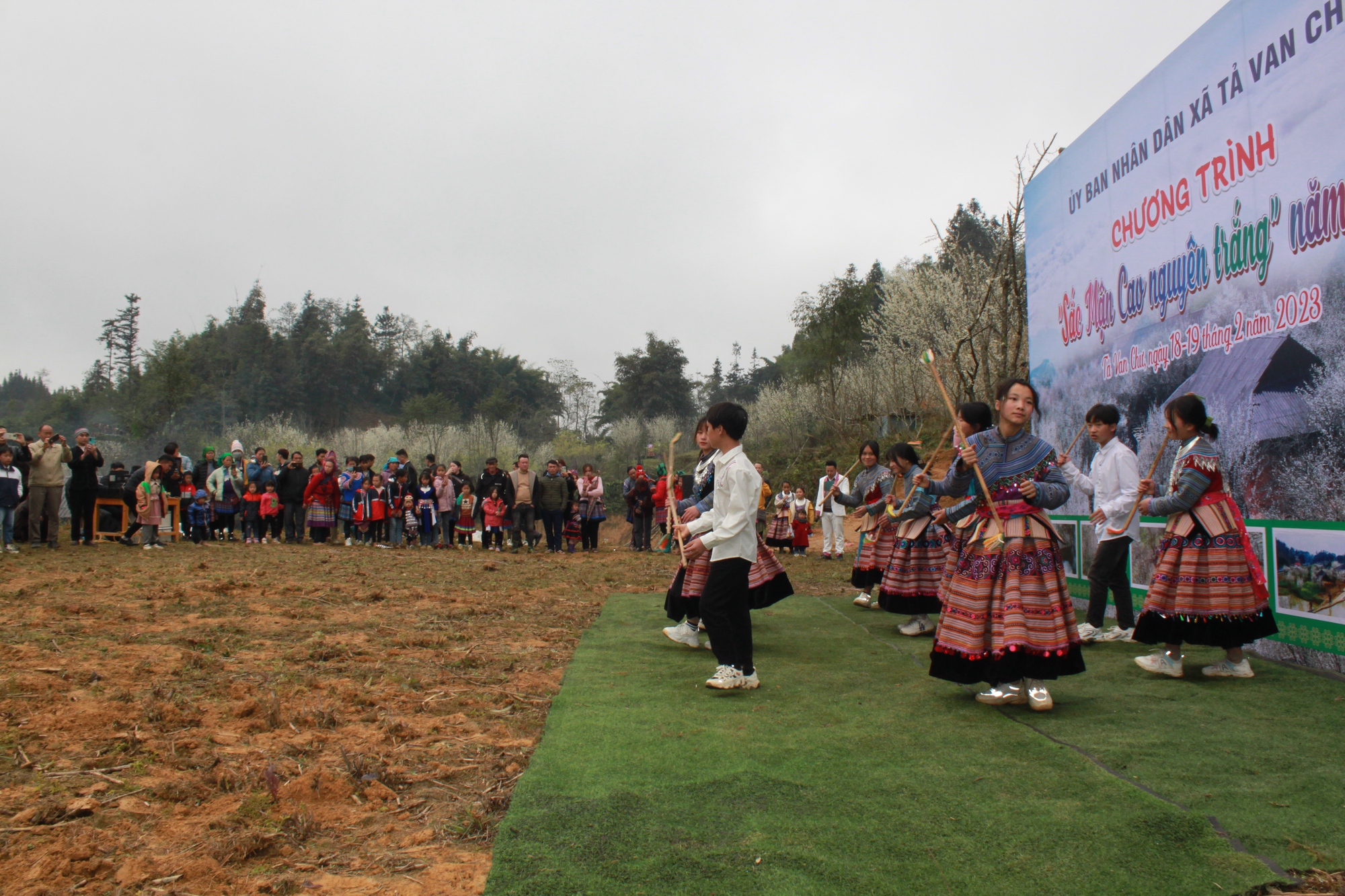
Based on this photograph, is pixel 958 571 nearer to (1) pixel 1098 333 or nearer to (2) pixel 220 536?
(1) pixel 1098 333

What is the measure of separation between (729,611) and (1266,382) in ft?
13.2

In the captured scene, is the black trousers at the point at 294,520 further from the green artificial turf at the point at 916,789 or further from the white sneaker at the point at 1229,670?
the white sneaker at the point at 1229,670

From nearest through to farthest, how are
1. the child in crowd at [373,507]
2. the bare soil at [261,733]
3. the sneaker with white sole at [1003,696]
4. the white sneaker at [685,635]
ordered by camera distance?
1. the bare soil at [261,733]
2. the sneaker with white sole at [1003,696]
3. the white sneaker at [685,635]
4. the child in crowd at [373,507]

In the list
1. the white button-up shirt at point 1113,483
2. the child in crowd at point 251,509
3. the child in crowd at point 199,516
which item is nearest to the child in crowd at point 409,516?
the child in crowd at point 251,509

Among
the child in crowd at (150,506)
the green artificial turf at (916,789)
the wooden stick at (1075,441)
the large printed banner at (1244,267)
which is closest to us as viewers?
the green artificial turf at (916,789)

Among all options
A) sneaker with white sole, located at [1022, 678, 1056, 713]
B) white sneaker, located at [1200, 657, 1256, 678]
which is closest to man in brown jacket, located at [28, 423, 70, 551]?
sneaker with white sole, located at [1022, 678, 1056, 713]

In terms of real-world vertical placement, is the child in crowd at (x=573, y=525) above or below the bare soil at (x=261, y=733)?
above

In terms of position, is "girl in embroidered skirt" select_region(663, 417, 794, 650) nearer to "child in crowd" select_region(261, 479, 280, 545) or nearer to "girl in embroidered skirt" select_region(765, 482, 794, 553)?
"girl in embroidered skirt" select_region(765, 482, 794, 553)

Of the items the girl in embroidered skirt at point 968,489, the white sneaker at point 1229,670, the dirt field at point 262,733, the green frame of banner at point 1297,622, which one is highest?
the girl in embroidered skirt at point 968,489

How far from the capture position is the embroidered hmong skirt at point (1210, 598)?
473 centimetres

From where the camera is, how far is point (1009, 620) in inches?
162

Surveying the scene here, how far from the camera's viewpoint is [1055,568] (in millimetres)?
4191

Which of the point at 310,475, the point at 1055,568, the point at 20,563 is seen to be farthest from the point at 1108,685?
the point at 310,475

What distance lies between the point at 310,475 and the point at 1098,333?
13000mm
